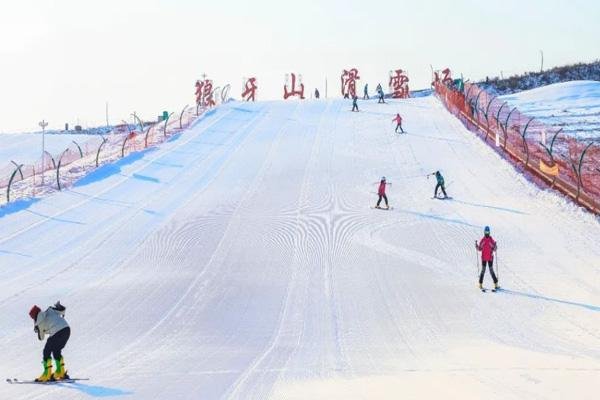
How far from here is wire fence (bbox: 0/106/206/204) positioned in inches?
1449

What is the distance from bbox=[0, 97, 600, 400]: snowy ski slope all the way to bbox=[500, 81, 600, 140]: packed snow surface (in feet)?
30.2

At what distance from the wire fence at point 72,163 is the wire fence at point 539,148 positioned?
16183 millimetres

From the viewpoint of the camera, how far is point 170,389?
13.2m

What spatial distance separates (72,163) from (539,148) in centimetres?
2140

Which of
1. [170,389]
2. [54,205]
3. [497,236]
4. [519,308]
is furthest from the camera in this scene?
[54,205]

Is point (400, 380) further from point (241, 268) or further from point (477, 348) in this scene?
point (241, 268)

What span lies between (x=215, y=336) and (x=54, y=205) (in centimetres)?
1786

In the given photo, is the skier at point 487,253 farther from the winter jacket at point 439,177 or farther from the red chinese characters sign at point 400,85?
the red chinese characters sign at point 400,85

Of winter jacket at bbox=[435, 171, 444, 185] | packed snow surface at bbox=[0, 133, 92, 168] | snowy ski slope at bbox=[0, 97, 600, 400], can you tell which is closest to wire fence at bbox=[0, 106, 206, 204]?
snowy ski slope at bbox=[0, 97, 600, 400]

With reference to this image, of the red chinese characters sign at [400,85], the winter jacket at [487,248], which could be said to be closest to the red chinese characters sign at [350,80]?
the red chinese characters sign at [400,85]

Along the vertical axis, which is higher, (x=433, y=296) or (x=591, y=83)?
(x=591, y=83)

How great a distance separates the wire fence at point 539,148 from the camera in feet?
106

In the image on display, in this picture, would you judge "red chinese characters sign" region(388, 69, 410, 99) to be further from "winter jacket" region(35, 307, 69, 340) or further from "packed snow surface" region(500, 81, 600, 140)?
"winter jacket" region(35, 307, 69, 340)

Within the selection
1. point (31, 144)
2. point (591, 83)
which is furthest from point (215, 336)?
point (591, 83)
